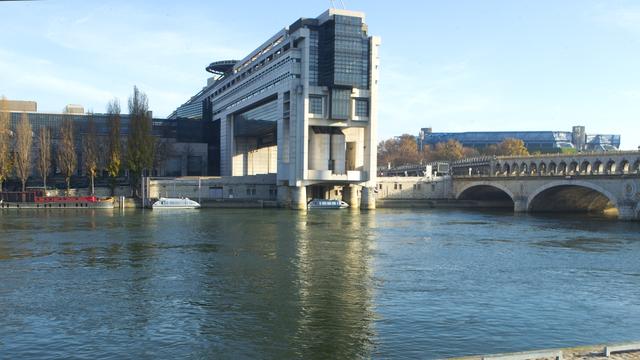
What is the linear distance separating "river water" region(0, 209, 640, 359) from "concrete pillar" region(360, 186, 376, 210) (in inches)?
2224

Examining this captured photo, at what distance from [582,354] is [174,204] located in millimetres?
105766

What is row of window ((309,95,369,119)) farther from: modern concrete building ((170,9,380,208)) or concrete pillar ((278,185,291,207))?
concrete pillar ((278,185,291,207))

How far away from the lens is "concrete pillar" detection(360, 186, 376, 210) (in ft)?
418

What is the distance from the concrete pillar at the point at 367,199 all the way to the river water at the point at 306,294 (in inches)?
2224

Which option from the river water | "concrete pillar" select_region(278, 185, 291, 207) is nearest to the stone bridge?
the river water

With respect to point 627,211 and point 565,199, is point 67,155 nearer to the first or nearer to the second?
point 565,199

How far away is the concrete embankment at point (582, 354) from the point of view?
59.2 feet

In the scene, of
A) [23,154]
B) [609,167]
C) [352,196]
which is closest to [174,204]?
[23,154]

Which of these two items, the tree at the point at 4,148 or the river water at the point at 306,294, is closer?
the river water at the point at 306,294

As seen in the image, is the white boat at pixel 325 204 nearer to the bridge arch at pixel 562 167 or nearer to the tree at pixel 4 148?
the bridge arch at pixel 562 167

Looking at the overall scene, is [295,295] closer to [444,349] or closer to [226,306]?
[226,306]

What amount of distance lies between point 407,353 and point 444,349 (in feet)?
5.50

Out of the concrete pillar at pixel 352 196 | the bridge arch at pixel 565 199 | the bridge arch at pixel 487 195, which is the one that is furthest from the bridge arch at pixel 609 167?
the concrete pillar at pixel 352 196

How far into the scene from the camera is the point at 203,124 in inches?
7200
